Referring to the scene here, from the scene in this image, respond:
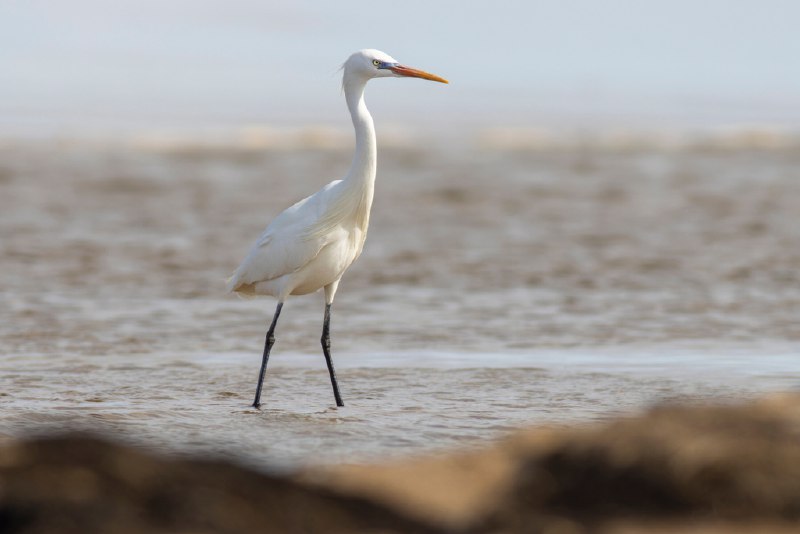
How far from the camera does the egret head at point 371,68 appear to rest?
Result: 8961 millimetres

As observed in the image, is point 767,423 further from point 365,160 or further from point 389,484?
point 365,160

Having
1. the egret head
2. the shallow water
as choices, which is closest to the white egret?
the egret head

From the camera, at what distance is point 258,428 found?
7691mm

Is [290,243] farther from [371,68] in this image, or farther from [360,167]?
[371,68]

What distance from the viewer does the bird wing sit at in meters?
8.69

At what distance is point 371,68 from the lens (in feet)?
29.5

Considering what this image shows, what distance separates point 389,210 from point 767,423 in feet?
47.1

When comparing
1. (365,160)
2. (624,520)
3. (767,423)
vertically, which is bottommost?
(624,520)

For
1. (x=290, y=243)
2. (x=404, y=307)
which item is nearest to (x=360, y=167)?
(x=290, y=243)

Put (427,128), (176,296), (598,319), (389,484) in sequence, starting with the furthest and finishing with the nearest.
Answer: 1. (427,128)
2. (176,296)
3. (598,319)
4. (389,484)

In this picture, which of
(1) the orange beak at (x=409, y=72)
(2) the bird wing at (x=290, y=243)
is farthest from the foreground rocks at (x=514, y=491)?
(1) the orange beak at (x=409, y=72)

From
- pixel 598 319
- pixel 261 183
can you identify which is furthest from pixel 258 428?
pixel 261 183

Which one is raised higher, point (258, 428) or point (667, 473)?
point (667, 473)

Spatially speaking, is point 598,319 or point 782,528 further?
point 598,319
